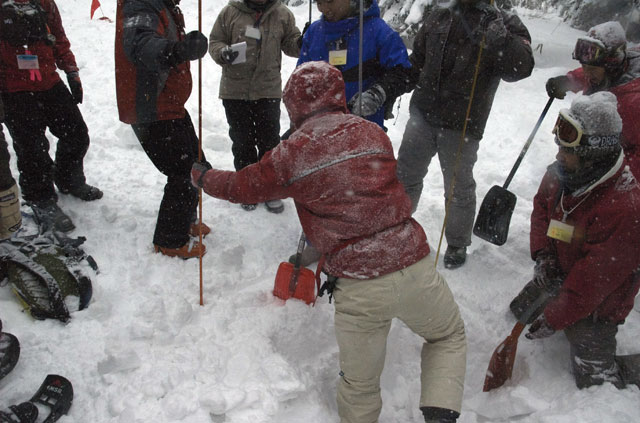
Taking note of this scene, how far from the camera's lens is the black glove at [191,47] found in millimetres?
2564

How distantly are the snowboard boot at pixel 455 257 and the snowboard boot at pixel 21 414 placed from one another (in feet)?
9.69

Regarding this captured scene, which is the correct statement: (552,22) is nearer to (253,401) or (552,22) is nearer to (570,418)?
(570,418)

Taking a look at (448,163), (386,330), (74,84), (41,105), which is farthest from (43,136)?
(448,163)

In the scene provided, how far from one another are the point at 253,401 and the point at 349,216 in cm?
114

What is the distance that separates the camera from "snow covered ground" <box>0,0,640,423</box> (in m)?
2.34

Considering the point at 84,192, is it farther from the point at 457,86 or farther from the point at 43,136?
the point at 457,86

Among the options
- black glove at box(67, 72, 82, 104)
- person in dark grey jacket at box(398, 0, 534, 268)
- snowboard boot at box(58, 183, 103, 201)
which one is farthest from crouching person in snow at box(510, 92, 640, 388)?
black glove at box(67, 72, 82, 104)

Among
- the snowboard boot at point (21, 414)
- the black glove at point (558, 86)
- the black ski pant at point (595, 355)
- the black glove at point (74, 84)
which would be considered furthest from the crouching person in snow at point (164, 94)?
the black glove at point (558, 86)

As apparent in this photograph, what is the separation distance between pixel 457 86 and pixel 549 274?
1478 mm

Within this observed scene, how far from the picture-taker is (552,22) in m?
10.1

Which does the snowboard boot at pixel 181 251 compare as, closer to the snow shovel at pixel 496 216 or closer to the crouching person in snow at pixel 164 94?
the crouching person in snow at pixel 164 94

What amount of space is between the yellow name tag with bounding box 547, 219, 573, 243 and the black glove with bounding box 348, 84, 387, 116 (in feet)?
4.42

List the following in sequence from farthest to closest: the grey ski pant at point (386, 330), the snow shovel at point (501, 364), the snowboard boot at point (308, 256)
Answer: the snowboard boot at point (308, 256), the snow shovel at point (501, 364), the grey ski pant at point (386, 330)

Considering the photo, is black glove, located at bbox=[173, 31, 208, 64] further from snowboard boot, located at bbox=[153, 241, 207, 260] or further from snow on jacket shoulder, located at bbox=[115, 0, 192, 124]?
snowboard boot, located at bbox=[153, 241, 207, 260]
